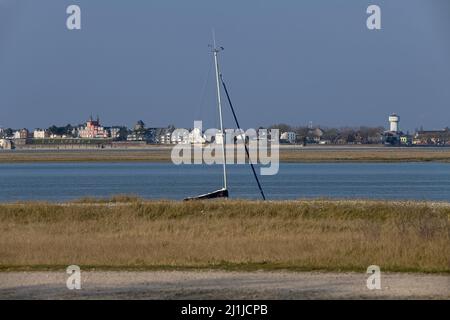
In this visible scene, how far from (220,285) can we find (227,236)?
949 cm

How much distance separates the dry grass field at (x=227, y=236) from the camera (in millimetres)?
19953

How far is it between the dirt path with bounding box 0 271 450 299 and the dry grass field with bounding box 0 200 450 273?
115 cm

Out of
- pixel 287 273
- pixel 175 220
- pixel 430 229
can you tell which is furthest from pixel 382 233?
pixel 175 220

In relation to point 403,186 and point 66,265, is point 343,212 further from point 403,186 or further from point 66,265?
point 403,186

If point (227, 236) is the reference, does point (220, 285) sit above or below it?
above

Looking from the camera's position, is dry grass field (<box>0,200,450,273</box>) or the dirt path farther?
dry grass field (<box>0,200,450,273</box>)

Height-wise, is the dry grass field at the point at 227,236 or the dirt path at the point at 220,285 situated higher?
the dirt path at the point at 220,285

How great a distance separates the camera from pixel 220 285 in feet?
54.2

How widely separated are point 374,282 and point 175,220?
52.7ft

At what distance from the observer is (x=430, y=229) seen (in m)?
22.4

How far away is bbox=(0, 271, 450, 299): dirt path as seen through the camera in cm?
1538

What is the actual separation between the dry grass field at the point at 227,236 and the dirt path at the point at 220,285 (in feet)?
3.76
